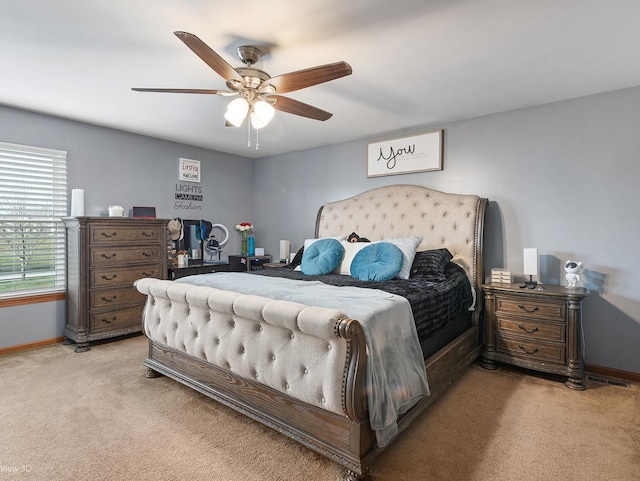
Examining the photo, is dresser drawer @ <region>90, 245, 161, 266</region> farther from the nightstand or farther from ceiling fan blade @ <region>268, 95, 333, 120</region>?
the nightstand

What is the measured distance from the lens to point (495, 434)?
2.05 meters

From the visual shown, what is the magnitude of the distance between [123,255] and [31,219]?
92 cm

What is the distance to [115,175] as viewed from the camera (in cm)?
409

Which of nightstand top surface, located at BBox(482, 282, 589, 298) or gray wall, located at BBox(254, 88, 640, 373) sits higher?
gray wall, located at BBox(254, 88, 640, 373)

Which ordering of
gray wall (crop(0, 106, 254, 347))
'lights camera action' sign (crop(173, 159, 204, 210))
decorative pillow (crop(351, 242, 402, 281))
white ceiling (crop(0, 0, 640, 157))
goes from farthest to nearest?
'lights camera action' sign (crop(173, 159, 204, 210))
gray wall (crop(0, 106, 254, 347))
decorative pillow (crop(351, 242, 402, 281))
white ceiling (crop(0, 0, 640, 157))

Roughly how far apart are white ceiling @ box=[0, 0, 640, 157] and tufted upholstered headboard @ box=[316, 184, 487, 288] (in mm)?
876

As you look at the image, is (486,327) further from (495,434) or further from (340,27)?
(340,27)

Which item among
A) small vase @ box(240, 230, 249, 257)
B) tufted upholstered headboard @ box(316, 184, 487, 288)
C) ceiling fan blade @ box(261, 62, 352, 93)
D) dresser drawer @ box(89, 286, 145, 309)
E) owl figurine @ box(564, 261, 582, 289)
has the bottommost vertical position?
dresser drawer @ box(89, 286, 145, 309)

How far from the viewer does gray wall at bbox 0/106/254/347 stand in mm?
3463

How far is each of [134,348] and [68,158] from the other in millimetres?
2152

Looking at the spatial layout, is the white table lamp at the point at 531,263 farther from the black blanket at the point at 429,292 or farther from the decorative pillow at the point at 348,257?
the decorative pillow at the point at 348,257

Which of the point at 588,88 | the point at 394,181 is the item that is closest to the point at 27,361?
the point at 394,181

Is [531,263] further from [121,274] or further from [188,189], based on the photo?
[188,189]

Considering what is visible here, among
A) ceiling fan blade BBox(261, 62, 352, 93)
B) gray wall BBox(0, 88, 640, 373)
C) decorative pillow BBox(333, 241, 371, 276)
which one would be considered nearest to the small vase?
gray wall BBox(0, 88, 640, 373)
